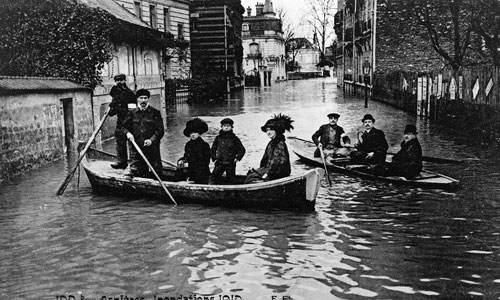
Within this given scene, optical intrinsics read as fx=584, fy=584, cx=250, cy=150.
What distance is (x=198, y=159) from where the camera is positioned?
1078cm

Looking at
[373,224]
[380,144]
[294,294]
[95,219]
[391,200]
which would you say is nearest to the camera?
[294,294]

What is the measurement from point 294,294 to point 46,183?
8420 millimetres

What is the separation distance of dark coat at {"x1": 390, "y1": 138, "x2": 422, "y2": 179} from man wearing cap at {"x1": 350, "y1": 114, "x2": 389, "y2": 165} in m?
0.83

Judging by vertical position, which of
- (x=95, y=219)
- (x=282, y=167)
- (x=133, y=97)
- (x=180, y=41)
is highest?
(x=180, y=41)

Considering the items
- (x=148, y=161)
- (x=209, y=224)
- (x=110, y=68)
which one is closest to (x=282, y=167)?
(x=209, y=224)

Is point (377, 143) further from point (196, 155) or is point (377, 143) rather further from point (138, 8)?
point (138, 8)

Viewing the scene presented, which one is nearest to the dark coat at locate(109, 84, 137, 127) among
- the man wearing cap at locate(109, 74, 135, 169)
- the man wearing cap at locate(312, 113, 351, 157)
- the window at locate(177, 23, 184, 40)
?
the man wearing cap at locate(109, 74, 135, 169)

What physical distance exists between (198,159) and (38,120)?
593 cm

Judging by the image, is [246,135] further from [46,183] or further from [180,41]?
[180,41]

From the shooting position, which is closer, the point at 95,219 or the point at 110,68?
the point at 95,219

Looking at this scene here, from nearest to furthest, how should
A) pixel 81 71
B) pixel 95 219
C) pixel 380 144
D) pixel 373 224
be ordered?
pixel 373 224 < pixel 95 219 < pixel 380 144 < pixel 81 71

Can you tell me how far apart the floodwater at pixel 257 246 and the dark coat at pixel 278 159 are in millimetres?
851

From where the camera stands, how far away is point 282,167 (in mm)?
10188

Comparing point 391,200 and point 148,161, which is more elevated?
point 148,161
